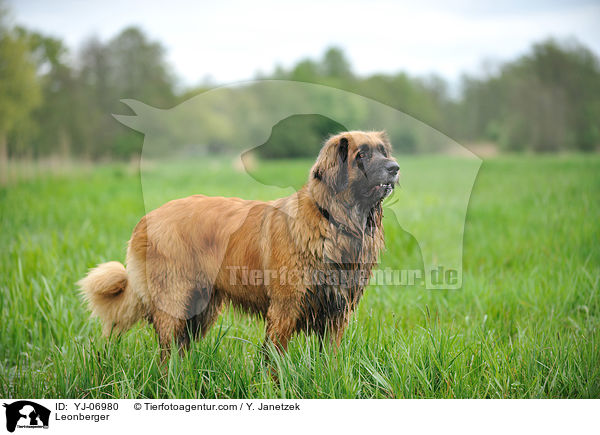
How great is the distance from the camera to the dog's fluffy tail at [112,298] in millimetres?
2949

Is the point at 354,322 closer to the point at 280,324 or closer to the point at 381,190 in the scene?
the point at 280,324

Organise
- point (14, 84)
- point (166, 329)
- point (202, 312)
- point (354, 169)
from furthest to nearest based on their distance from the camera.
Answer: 1. point (14, 84)
2. point (202, 312)
3. point (166, 329)
4. point (354, 169)

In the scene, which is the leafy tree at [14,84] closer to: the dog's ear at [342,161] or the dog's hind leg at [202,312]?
the dog's hind leg at [202,312]

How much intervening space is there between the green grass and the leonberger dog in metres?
0.16

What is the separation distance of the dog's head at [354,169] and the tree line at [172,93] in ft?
5.30

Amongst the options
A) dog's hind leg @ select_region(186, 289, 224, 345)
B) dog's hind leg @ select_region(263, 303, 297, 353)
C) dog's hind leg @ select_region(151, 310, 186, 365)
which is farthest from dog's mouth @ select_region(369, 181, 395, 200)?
dog's hind leg @ select_region(151, 310, 186, 365)

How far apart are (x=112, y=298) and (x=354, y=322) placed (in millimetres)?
1672

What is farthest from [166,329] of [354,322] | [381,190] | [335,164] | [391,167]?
[391,167]

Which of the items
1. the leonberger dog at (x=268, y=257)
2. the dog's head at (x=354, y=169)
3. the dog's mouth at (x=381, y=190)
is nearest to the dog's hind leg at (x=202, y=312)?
the leonberger dog at (x=268, y=257)

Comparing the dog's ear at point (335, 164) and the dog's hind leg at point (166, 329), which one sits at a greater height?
the dog's ear at point (335, 164)

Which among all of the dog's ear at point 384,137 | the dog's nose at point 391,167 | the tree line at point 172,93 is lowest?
the dog's nose at point 391,167

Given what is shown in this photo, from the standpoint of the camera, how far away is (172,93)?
4.12 m

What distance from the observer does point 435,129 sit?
3230 millimetres
